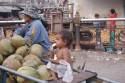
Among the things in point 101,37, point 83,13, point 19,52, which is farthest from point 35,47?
point 83,13

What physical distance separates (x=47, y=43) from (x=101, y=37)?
21.3ft

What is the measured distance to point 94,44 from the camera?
12289mm

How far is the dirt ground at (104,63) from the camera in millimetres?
8781

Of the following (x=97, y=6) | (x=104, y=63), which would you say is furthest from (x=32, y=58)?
(x=97, y=6)

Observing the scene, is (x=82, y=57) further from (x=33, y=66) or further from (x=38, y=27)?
(x=33, y=66)

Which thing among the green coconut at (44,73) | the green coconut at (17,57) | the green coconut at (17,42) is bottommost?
the green coconut at (44,73)

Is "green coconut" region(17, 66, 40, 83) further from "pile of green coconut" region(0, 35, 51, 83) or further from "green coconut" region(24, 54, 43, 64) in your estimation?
"green coconut" region(24, 54, 43, 64)

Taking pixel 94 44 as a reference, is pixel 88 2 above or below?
above

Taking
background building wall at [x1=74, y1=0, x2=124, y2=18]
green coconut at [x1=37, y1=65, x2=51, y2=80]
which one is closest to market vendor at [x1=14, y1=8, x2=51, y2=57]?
green coconut at [x1=37, y1=65, x2=51, y2=80]

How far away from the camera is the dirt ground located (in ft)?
28.8

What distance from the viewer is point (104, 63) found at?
10359 millimetres

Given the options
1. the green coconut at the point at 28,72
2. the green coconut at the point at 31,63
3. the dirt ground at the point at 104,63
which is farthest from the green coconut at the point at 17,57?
the dirt ground at the point at 104,63

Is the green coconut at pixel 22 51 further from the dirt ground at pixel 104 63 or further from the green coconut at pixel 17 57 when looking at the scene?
the dirt ground at pixel 104 63

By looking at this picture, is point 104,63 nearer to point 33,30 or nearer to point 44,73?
point 33,30
